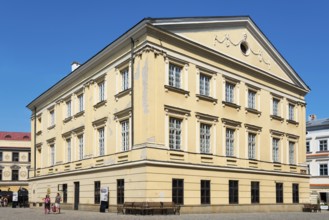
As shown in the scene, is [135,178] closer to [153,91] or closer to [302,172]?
[153,91]

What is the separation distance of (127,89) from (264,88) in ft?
42.5

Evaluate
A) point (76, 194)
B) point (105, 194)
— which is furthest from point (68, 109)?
point (105, 194)

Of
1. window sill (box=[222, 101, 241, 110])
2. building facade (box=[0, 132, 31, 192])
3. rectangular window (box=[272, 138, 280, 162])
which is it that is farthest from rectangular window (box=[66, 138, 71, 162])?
building facade (box=[0, 132, 31, 192])

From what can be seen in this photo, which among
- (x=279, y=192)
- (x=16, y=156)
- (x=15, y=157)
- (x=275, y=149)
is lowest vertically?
(x=279, y=192)

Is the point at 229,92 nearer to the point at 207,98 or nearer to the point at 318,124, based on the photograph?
the point at 207,98

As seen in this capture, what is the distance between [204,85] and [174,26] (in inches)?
186

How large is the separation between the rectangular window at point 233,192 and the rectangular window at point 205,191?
2.57 meters

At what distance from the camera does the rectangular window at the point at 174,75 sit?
29.0m

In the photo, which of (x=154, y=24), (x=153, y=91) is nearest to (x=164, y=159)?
(x=153, y=91)

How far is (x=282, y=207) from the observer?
36.6 metres

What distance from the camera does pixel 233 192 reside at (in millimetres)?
32031

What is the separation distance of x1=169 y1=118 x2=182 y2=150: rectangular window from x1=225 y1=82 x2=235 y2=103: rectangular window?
5.84 metres

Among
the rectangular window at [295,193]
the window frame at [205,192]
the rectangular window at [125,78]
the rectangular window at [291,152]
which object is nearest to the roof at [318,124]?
the rectangular window at [291,152]

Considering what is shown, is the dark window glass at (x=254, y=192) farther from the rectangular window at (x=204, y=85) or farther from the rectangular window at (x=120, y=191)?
the rectangular window at (x=120, y=191)
